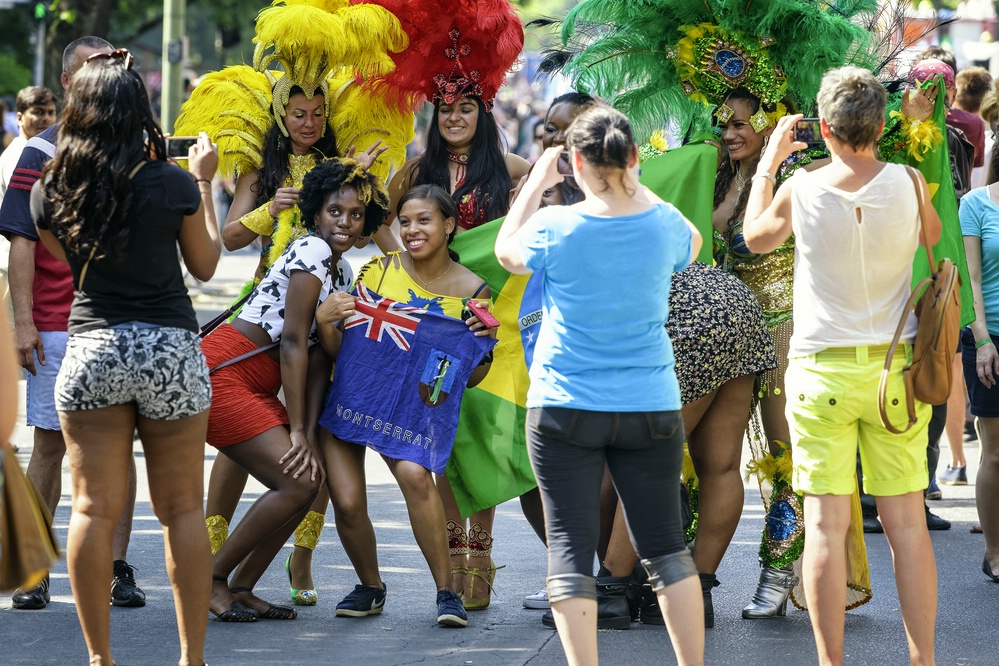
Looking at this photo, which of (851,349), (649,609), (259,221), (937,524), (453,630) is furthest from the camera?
(937,524)

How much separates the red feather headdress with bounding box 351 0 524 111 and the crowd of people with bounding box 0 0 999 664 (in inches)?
0.5

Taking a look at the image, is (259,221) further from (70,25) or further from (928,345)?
(70,25)

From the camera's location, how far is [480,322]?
5.13 meters

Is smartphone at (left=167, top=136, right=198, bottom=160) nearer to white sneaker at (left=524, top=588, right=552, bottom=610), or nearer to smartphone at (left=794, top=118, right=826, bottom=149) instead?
white sneaker at (left=524, top=588, right=552, bottom=610)

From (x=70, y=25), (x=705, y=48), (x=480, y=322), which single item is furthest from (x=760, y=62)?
(x=70, y=25)

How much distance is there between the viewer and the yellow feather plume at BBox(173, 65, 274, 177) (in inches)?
226

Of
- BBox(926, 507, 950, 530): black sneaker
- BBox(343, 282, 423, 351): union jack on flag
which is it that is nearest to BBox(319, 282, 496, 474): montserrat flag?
BBox(343, 282, 423, 351): union jack on flag

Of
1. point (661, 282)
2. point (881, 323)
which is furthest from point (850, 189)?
point (661, 282)

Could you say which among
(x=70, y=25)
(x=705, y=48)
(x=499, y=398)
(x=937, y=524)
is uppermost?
(x=70, y=25)

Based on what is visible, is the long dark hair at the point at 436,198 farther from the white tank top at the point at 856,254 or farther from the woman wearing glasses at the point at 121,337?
the white tank top at the point at 856,254

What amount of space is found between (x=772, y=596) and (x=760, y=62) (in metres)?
2.05

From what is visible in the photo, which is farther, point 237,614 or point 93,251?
point 237,614

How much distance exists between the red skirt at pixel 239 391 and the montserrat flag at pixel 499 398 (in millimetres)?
761

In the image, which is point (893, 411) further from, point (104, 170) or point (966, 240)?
point (104, 170)
